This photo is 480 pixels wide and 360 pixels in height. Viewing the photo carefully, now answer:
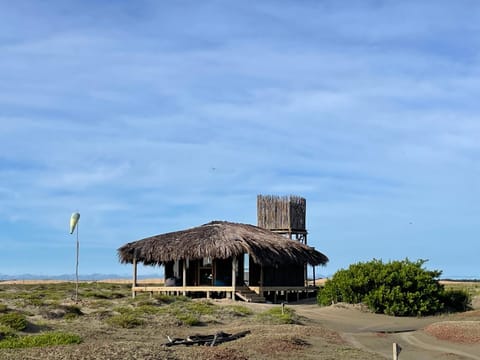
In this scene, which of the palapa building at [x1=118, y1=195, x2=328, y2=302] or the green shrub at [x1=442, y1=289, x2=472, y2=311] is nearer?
the green shrub at [x1=442, y1=289, x2=472, y2=311]

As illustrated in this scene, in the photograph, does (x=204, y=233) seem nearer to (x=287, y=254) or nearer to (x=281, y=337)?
(x=287, y=254)

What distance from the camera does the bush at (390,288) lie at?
29.3 meters

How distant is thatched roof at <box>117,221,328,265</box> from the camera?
32.3 meters

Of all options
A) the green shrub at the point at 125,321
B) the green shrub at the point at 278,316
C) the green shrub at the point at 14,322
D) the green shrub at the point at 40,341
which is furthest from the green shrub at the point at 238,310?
the green shrub at the point at 40,341

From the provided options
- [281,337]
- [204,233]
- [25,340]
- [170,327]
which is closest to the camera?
[25,340]

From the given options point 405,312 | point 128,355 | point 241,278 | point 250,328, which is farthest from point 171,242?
point 128,355

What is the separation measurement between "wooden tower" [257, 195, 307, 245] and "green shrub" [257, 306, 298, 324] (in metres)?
15.2

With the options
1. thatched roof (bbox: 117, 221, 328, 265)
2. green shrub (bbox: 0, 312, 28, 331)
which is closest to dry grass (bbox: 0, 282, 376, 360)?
green shrub (bbox: 0, 312, 28, 331)

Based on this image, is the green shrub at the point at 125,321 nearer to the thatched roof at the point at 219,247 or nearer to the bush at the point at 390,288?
the thatched roof at the point at 219,247

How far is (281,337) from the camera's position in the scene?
17656mm

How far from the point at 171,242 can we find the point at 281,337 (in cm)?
1726

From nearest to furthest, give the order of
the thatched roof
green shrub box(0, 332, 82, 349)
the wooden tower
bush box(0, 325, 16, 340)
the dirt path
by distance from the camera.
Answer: green shrub box(0, 332, 82, 349), bush box(0, 325, 16, 340), the dirt path, the thatched roof, the wooden tower

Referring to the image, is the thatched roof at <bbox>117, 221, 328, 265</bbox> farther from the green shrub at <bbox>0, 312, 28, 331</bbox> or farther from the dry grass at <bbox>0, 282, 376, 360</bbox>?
the green shrub at <bbox>0, 312, 28, 331</bbox>

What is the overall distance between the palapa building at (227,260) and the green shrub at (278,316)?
19.3ft
